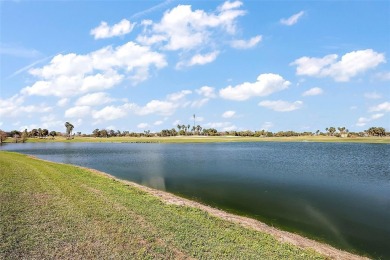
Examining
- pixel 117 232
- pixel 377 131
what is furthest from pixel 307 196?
pixel 377 131

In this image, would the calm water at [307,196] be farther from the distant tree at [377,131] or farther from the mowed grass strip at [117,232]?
the distant tree at [377,131]

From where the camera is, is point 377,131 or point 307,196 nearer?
point 307,196

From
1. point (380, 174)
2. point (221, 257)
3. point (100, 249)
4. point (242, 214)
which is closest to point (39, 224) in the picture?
point (100, 249)

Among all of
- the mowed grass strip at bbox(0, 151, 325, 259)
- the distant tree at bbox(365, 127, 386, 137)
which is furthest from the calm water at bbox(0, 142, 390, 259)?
the distant tree at bbox(365, 127, 386, 137)

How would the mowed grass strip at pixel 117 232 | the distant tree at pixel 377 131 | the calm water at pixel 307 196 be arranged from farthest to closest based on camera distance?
the distant tree at pixel 377 131 < the calm water at pixel 307 196 < the mowed grass strip at pixel 117 232

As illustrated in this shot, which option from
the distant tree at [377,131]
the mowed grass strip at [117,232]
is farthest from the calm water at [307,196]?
the distant tree at [377,131]

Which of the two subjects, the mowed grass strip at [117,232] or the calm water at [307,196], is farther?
the calm water at [307,196]

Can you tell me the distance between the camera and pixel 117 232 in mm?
12531

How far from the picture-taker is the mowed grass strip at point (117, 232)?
10.7 meters

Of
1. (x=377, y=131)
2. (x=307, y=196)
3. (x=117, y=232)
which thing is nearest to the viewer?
(x=117, y=232)

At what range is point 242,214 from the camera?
1894cm

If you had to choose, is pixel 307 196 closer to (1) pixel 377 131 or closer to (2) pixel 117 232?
(2) pixel 117 232

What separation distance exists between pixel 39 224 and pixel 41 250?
294 centimetres

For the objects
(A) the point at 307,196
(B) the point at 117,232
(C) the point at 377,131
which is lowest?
(A) the point at 307,196
